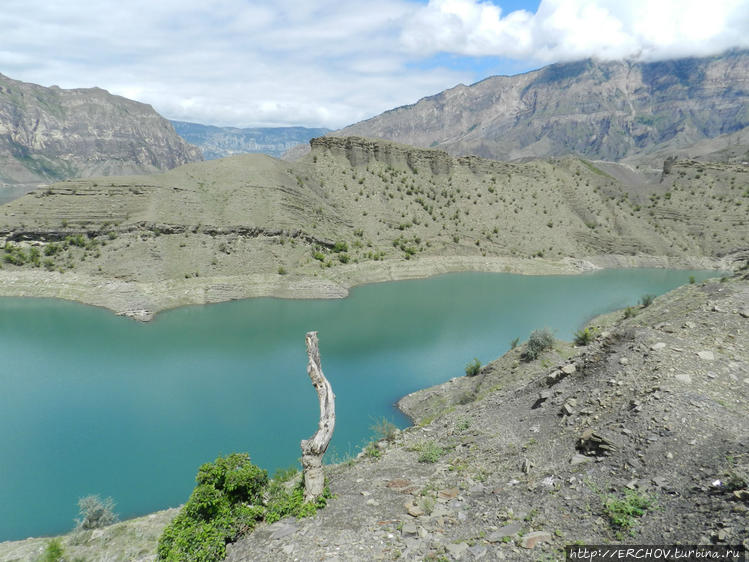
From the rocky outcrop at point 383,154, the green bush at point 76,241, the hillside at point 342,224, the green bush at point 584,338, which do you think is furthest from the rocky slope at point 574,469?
the rocky outcrop at point 383,154

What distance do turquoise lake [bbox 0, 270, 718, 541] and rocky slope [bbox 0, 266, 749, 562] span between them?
4908 millimetres

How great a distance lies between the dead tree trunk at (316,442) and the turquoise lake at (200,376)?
8436 mm

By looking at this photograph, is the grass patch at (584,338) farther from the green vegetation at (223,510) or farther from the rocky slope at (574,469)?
the green vegetation at (223,510)

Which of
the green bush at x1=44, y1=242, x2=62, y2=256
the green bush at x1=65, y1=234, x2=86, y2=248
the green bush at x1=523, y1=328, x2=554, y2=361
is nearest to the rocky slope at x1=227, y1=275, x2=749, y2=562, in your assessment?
the green bush at x1=523, y1=328, x2=554, y2=361

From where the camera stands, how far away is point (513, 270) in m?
62.0

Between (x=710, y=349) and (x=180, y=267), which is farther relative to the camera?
(x=180, y=267)

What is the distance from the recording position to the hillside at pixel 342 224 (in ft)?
149

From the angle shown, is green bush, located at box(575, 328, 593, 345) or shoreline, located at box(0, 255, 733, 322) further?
shoreline, located at box(0, 255, 733, 322)

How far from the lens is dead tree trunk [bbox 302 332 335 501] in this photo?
36.9 feet

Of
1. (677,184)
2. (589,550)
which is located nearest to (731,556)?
(589,550)

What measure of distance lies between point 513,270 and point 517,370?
43.0 metres

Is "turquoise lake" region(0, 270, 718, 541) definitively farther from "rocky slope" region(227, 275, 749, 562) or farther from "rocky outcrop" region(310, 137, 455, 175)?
"rocky outcrop" region(310, 137, 455, 175)

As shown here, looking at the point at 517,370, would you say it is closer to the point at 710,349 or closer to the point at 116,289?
the point at 710,349

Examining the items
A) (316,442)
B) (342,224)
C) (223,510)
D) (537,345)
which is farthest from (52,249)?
(537,345)
